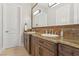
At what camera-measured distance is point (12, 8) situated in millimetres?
7027

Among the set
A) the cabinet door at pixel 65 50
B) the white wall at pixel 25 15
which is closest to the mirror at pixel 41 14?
the white wall at pixel 25 15

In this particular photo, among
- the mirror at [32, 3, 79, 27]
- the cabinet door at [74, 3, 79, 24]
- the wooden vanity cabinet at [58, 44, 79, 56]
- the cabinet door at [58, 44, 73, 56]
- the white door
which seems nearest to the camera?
the wooden vanity cabinet at [58, 44, 79, 56]

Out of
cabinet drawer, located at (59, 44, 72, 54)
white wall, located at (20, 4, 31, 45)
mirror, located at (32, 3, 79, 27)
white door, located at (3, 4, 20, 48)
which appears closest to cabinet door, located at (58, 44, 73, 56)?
cabinet drawer, located at (59, 44, 72, 54)

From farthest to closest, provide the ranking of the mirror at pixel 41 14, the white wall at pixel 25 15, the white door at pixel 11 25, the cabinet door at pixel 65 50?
1. the white wall at pixel 25 15
2. the white door at pixel 11 25
3. the mirror at pixel 41 14
4. the cabinet door at pixel 65 50

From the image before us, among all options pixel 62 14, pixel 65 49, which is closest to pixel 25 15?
pixel 62 14

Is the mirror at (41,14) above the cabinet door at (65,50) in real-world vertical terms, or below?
above

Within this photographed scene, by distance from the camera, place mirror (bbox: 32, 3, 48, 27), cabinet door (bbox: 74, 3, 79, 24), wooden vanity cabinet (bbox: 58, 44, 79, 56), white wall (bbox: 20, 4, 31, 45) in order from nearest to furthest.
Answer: wooden vanity cabinet (bbox: 58, 44, 79, 56), cabinet door (bbox: 74, 3, 79, 24), mirror (bbox: 32, 3, 48, 27), white wall (bbox: 20, 4, 31, 45)

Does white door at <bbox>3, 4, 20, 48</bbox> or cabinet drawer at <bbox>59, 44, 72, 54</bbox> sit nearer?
cabinet drawer at <bbox>59, 44, 72, 54</bbox>

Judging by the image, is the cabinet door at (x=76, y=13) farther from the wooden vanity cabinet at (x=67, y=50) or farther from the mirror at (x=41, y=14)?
the mirror at (x=41, y=14)

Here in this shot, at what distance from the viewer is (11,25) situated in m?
6.94

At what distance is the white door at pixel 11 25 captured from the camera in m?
6.77

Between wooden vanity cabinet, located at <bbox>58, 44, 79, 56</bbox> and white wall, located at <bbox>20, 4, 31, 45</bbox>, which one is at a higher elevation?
white wall, located at <bbox>20, 4, 31, 45</bbox>

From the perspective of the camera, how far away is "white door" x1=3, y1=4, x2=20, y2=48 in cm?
677

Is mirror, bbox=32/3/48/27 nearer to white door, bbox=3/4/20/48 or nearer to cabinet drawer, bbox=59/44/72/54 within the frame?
white door, bbox=3/4/20/48
